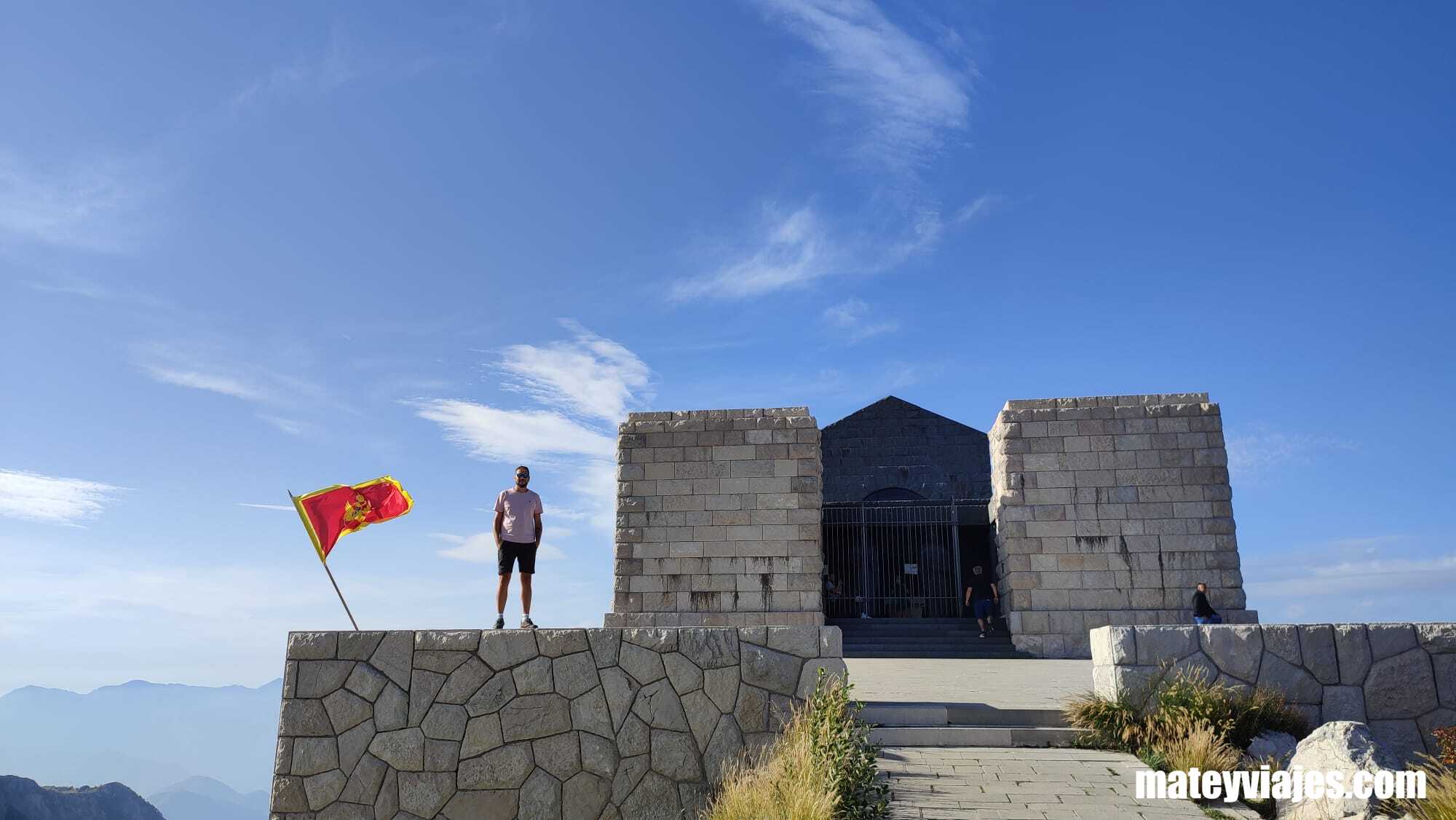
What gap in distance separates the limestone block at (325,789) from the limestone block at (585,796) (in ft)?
6.47

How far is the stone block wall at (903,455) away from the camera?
24.0 metres

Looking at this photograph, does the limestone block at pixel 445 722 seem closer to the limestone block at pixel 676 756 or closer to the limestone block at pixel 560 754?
the limestone block at pixel 560 754

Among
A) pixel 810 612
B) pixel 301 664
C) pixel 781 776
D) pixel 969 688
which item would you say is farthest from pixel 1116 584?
pixel 301 664

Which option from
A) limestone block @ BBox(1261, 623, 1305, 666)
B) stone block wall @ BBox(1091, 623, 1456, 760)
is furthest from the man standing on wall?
limestone block @ BBox(1261, 623, 1305, 666)

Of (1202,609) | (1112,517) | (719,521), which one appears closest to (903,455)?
(1112,517)

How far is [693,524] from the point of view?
1578 cm

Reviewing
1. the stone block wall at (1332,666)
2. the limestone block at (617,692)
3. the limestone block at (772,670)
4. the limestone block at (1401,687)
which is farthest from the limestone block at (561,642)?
the limestone block at (1401,687)

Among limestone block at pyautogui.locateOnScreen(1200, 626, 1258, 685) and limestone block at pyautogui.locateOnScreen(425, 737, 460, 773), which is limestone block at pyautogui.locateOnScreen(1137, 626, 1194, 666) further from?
limestone block at pyautogui.locateOnScreen(425, 737, 460, 773)

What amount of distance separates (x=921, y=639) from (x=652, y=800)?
363 inches

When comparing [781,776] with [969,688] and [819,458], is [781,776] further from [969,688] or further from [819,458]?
[819,458]

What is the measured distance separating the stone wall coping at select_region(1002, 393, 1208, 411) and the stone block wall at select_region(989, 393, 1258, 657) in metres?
0.02

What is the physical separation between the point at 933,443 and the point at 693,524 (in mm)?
10553

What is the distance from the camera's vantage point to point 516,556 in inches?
377

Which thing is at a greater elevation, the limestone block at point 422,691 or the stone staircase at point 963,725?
the limestone block at point 422,691
